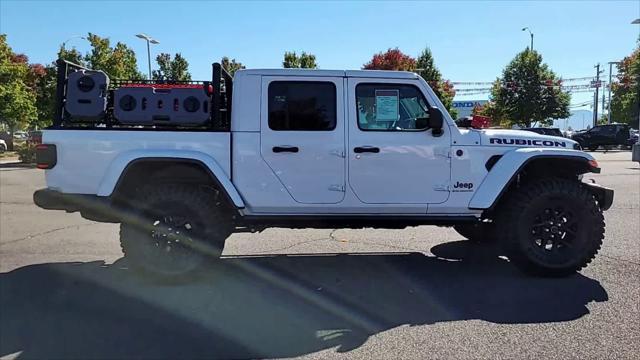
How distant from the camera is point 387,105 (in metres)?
5.81

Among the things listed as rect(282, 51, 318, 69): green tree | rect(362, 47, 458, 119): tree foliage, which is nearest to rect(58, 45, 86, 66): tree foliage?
rect(282, 51, 318, 69): green tree

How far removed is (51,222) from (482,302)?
284 inches

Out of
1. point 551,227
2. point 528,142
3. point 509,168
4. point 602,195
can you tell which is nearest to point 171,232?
point 509,168

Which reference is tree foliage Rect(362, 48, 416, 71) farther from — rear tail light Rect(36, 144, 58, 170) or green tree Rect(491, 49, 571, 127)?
rear tail light Rect(36, 144, 58, 170)

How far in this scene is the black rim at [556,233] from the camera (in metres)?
5.83

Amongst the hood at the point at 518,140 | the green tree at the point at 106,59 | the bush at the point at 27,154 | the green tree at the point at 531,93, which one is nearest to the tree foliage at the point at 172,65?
the green tree at the point at 106,59

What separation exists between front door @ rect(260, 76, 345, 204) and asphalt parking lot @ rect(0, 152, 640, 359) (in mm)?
979

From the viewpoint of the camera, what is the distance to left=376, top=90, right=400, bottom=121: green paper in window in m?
5.80

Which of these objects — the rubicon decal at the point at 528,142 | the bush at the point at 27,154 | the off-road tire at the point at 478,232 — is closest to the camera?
the rubicon decal at the point at 528,142

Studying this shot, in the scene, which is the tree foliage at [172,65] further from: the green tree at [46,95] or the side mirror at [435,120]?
the side mirror at [435,120]

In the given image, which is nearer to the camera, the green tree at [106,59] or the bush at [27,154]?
the bush at [27,154]

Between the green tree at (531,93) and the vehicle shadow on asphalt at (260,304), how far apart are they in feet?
137

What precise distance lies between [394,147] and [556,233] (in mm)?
1943

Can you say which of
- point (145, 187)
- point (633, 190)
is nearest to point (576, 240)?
point (145, 187)
